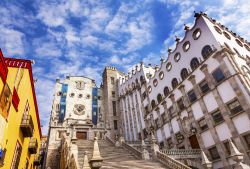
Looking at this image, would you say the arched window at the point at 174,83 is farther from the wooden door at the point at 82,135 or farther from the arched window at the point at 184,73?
the wooden door at the point at 82,135

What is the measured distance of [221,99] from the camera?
63.7 ft

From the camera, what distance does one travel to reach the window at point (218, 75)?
65.1 ft

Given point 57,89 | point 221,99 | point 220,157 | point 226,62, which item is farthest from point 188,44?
point 57,89

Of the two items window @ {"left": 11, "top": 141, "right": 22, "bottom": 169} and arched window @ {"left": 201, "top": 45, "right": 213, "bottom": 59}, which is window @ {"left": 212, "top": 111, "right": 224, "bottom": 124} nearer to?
arched window @ {"left": 201, "top": 45, "right": 213, "bottom": 59}

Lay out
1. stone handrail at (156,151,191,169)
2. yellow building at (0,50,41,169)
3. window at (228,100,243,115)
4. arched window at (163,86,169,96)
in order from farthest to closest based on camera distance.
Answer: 1. arched window at (163,86,169,96)
2. window at (228,100,243,115)
3. stone handrail at (156,151,191,169)
4. yellow building at (0,50,41,169)

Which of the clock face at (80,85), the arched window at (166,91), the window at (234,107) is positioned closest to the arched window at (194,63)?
the arched window at (166,91)

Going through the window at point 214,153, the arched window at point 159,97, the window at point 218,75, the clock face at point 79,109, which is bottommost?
the window at point 214,153

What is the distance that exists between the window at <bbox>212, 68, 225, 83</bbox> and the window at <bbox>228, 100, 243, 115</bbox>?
2.81m

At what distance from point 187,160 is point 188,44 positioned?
49.2 feet

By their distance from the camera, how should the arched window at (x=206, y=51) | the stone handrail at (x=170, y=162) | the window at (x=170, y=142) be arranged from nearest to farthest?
1. the stone handrail at (x=170, y=162)
2. the arched window at (x=206, y=51)
3. the window at (x=170, y=142)

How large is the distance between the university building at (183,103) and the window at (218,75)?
5cm

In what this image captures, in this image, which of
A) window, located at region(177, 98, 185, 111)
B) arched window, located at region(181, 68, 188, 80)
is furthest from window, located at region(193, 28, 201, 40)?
window, located at region(177, 98, 185, 111)

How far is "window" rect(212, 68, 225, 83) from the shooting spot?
1983cm

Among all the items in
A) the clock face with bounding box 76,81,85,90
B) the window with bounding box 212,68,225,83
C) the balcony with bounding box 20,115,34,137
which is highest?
the clock face with bounding box 76,81,85,90
